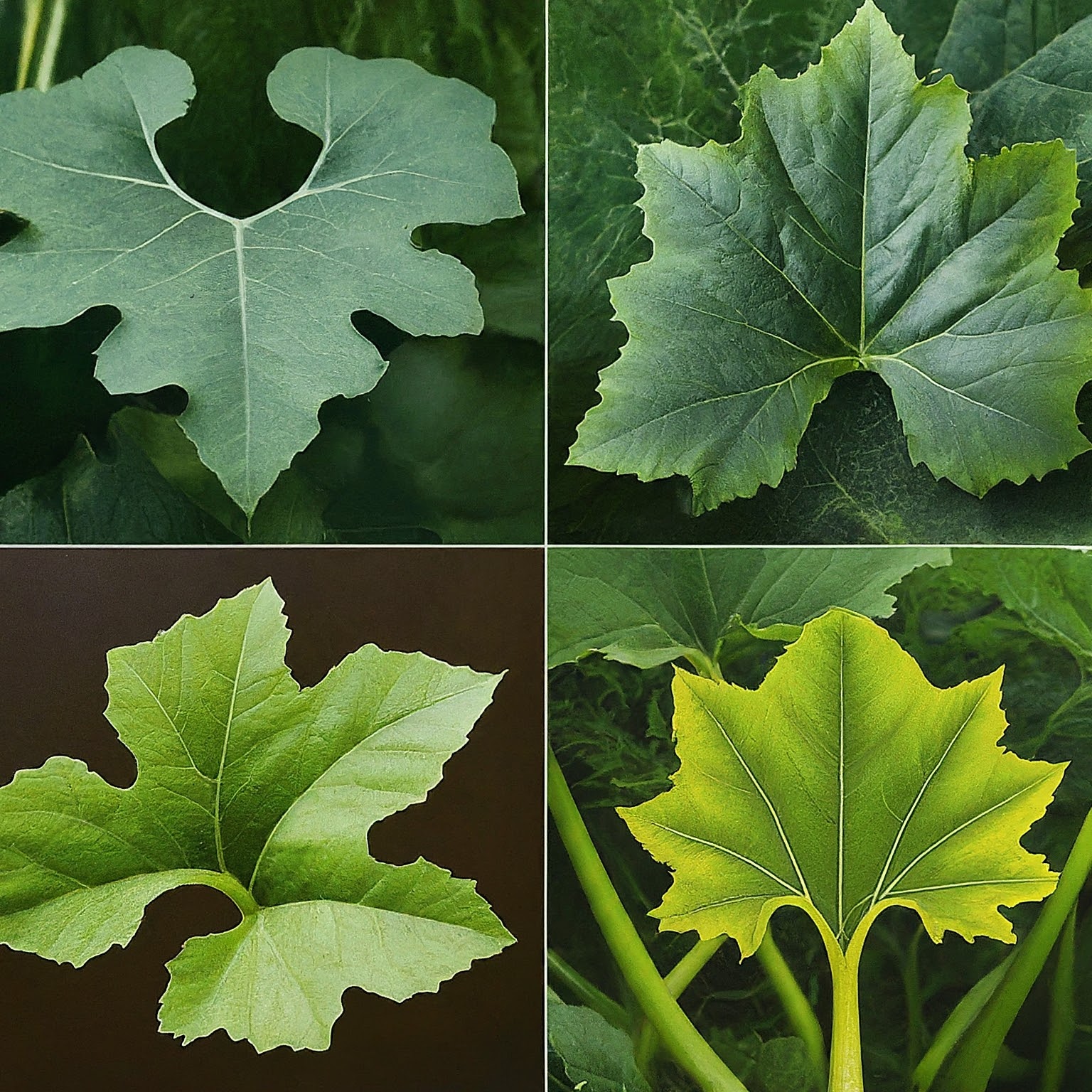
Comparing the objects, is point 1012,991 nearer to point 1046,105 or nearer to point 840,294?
point 840,294

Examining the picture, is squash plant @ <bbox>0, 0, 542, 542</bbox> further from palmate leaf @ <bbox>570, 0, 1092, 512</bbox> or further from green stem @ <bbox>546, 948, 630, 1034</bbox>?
green stem @ <bbox>546, 948, 630, 1034</bbox>

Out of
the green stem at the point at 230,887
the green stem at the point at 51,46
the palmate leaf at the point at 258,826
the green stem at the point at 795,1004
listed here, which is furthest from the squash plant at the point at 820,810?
the green stem at the point at 51,46

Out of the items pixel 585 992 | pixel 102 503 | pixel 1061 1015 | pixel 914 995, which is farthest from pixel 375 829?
pixel 1061 1015

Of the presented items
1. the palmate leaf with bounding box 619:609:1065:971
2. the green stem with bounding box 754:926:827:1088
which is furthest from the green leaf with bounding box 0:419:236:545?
the green stem with bounding box 754:926:827:1088

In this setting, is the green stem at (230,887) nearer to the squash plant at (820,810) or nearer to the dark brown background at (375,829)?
the dark brown background at (375,829)

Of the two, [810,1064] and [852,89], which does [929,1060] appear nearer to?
[810,1064]

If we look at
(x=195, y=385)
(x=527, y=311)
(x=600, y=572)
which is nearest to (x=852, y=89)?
(x=527, y=311)
